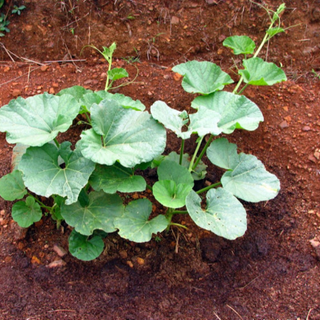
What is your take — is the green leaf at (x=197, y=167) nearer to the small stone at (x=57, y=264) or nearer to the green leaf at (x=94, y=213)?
the green leaf at (x=94, y=213)

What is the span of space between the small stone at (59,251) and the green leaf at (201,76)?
1.47 metres

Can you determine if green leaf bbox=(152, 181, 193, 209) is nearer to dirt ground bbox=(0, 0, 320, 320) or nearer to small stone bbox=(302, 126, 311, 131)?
dirt ground bbox=(0, 0, 320, 320)

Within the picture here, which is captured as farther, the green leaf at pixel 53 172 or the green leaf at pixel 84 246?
the green leaf at pixel 84 246

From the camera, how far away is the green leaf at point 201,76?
257 cm

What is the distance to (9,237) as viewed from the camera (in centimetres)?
237

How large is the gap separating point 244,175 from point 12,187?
5.09 ft

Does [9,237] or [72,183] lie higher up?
[72,183]

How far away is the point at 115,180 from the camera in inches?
83.3

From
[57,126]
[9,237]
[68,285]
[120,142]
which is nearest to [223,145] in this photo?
[120,142]

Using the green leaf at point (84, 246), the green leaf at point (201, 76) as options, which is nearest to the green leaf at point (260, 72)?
the green leaf at point (201, 76)

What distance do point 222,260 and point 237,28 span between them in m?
2.36

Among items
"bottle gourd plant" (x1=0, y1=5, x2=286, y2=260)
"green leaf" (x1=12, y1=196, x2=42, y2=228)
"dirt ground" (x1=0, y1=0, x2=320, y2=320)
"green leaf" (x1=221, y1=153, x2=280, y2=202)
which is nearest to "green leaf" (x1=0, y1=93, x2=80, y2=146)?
"bottle gourd plant" (x1=0, y1=5, x2=286, y2=260)

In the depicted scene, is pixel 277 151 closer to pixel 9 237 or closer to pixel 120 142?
pixel 120 142

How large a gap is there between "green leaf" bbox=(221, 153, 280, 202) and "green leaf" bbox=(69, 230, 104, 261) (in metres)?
0.91
